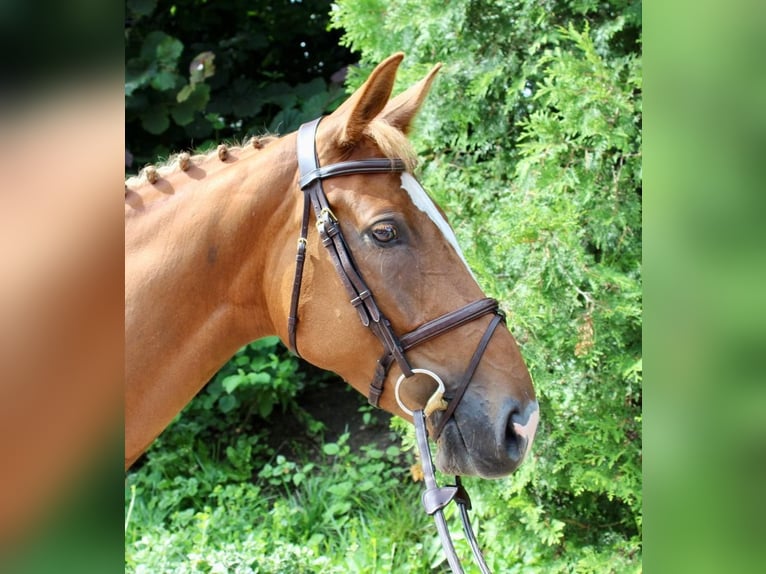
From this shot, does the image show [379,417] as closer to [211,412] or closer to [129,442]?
[211,412]

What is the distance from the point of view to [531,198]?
122 inches

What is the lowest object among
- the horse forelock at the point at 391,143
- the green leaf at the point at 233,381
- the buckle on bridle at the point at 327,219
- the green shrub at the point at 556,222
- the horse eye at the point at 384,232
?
the green leaf at the point at 233,381

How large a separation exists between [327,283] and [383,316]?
Result: 0.17m

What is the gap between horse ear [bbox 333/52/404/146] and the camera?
5.31ft

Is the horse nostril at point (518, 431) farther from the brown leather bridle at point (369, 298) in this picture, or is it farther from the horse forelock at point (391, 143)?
the horse forelock at point (391, 143)

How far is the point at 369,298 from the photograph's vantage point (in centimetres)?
164

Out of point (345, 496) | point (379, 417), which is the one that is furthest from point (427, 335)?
point (379, 417)

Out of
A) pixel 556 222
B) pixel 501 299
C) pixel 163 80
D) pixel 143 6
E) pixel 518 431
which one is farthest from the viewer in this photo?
pixel 143 6

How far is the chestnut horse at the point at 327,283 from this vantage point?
1.63 metres

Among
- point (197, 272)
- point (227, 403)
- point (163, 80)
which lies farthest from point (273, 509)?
point (197, 272)

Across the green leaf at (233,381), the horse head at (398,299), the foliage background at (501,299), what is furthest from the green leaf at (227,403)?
the horse head at (398,299)

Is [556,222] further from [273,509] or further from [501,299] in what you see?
[273,509]
